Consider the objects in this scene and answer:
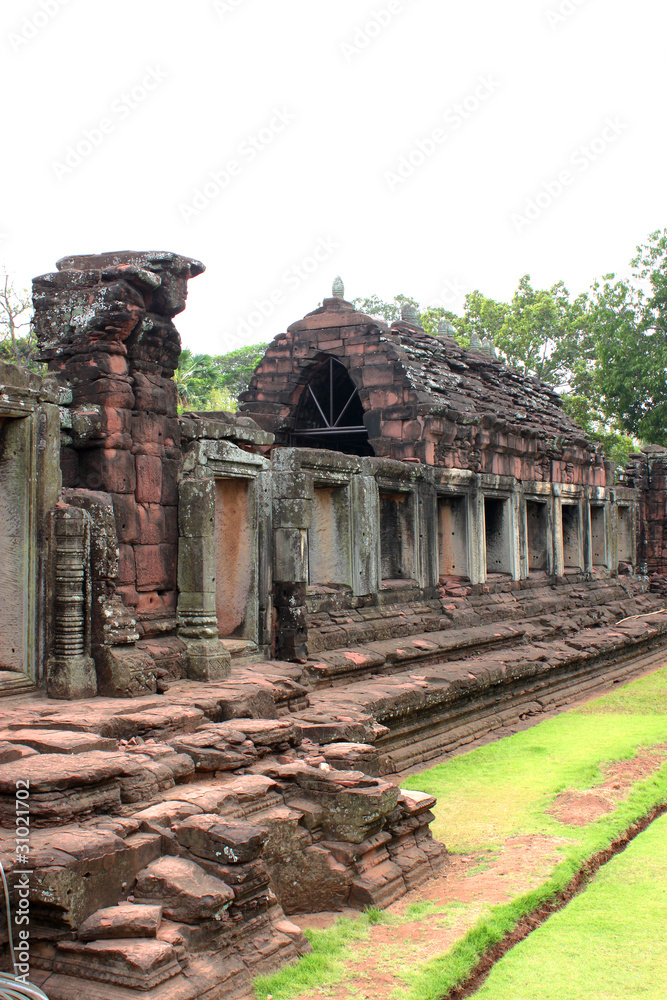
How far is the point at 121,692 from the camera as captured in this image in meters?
6.30

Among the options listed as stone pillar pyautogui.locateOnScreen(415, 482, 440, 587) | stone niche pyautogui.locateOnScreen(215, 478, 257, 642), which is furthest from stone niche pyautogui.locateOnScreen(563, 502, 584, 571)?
stone niche pyautogui.locateOnScreen(215, 478, 257, 642)

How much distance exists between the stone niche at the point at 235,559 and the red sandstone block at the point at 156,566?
924 mm

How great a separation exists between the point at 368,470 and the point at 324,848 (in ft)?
18.7

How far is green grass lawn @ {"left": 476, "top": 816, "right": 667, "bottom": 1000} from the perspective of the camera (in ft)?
13.2

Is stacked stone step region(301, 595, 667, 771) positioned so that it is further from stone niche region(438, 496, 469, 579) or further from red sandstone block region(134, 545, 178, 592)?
red sandstone block region(134, 545, 178, 592)

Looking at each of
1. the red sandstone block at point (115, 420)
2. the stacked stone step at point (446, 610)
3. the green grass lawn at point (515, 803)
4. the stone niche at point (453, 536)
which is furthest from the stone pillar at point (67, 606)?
the stone niche at point (453, 536)

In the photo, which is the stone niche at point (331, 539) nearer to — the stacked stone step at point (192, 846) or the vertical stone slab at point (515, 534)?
the stacked stone step at point (192, 846)

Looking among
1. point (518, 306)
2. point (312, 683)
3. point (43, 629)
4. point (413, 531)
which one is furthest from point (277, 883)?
point (518, 306)

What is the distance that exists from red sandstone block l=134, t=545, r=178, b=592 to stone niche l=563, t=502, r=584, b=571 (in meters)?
11.0

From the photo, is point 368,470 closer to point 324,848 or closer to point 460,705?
point 460,705

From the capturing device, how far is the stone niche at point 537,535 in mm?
15555

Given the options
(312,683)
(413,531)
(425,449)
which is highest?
(425,449)

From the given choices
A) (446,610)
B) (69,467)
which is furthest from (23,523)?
(446,610)

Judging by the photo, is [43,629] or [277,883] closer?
[277,883]
